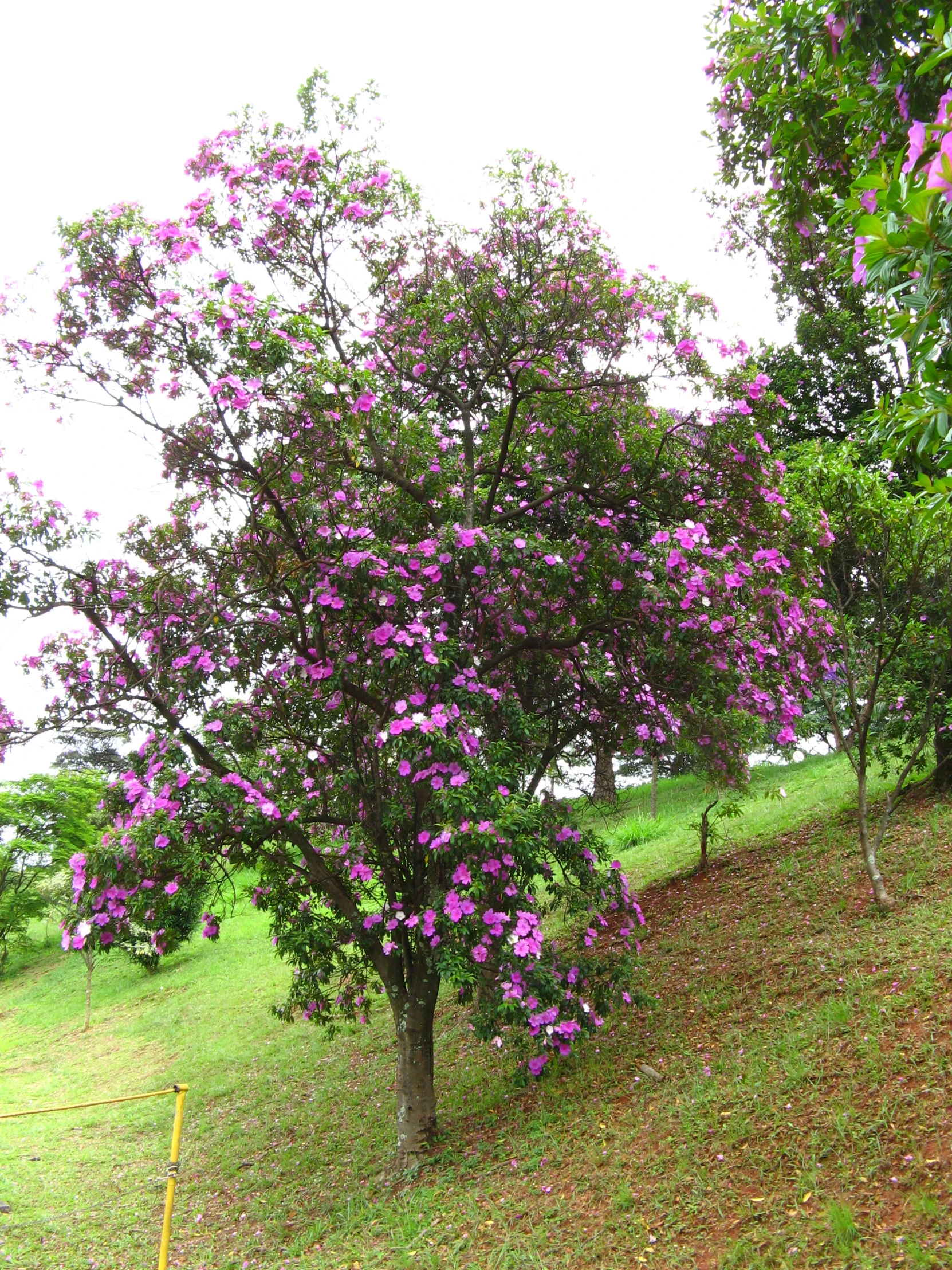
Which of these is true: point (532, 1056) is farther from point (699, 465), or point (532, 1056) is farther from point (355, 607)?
point (699, 465)

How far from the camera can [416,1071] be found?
5832 mm

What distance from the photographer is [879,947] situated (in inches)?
207

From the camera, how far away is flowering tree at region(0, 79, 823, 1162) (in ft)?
16.6

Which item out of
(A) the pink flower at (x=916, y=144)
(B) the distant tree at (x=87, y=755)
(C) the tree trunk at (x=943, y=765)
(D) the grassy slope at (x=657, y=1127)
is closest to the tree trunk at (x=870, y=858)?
(D) the grassy slope at (x=657, y=1127)

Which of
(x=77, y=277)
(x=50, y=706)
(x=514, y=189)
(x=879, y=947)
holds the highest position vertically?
(x=514, y=189)

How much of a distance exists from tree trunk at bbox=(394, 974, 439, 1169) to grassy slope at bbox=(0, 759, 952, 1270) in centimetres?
20

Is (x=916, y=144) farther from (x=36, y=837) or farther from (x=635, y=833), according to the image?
(x=36, y=837)

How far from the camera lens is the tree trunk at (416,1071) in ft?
18.7

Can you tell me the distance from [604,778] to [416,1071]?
677 cm

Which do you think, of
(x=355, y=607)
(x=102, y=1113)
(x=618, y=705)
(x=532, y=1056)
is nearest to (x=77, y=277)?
(x=355, y=607)

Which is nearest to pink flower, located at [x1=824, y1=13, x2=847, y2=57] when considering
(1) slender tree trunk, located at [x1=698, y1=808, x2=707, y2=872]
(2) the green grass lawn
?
(2) the green grass lawn

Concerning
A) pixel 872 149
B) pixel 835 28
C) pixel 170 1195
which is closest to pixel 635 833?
pixel 170 1195

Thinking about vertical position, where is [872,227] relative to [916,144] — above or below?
below

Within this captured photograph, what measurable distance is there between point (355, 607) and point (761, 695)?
3462 mm
